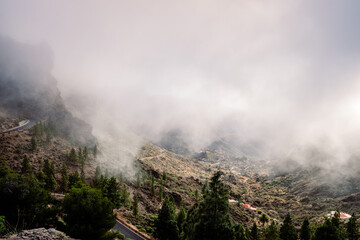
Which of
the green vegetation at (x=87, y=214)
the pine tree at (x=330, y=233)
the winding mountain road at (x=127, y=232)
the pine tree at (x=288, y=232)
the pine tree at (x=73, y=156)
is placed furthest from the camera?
the pine tree at (x=73, y=156)

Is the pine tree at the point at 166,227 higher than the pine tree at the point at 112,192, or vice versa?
the pine tree at the point at 112,192

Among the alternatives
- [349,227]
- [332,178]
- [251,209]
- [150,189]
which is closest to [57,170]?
[150,189]

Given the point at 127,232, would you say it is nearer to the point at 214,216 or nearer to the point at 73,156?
the point at 214,216

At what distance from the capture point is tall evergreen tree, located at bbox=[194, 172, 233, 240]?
17.2 metres

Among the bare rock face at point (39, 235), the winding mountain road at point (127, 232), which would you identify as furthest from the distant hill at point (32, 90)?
the bare rock face at point (39, 235)

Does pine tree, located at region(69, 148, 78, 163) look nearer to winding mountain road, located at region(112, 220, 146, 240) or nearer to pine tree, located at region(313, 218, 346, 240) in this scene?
winding mountain road, located at region(112, 220, 146, 240)

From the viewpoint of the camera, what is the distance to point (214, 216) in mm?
17625

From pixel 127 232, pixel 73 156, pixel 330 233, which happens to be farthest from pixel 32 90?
pixel 330 233

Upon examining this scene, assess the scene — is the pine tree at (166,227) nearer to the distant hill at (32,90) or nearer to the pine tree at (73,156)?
the pine tree at (73,156)

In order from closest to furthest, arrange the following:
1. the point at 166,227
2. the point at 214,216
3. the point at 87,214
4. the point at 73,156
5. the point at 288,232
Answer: the point at 214,216, the point at 87,214, the point at 166,227, the point at 288,232, the point at 73,156

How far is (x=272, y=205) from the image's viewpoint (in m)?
152

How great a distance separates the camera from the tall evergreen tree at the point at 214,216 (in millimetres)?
17250

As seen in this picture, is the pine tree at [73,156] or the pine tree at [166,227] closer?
the pine tree at [166,227]

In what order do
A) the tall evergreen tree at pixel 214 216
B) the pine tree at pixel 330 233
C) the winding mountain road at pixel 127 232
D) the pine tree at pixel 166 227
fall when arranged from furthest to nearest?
1. the winding mountain road at pixel 127 232
2. the pine tree at pixel 166 227
3. the pine tree at pixel 330 233
4. the tall evergreen tree at pixel 214 216
